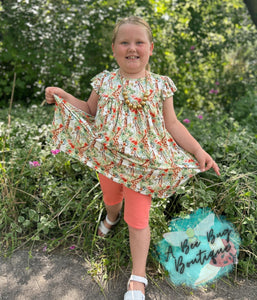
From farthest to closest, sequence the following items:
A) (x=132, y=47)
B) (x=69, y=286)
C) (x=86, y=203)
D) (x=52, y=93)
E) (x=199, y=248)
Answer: (x=86, y=203) → (x=199, y=248) → (x=69, y=286) → (x=52, y=93) → (x=132, y=47)

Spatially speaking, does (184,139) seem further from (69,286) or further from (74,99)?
(69,286)

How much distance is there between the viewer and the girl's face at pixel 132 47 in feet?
5.48

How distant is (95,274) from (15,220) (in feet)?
2.32

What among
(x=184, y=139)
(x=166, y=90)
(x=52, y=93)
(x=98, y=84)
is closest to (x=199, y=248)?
(x=184, y=139)

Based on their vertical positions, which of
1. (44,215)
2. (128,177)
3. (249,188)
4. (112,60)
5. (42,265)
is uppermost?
(112,60)

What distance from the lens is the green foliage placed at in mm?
3766

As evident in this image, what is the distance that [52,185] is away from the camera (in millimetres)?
2314

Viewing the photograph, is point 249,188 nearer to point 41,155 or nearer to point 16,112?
point 41,155

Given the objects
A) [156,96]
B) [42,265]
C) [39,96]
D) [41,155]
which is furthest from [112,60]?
[42,265]

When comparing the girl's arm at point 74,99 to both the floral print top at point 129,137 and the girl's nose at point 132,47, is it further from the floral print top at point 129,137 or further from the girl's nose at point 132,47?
the girl's nose at point 132,47

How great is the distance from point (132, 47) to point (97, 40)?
98.5 inches

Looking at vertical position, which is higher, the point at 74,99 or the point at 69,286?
the point at 74,99

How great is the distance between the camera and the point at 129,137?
1683 mm

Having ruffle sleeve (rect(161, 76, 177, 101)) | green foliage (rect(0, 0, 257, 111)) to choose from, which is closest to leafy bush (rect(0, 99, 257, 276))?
ruffle sleeve (rect(161, 76, 177, 101))
